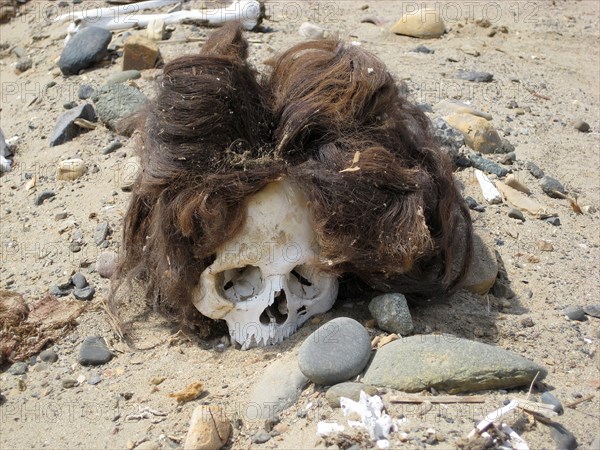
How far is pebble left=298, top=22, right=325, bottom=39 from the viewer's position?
244 inches

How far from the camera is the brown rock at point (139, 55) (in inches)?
219

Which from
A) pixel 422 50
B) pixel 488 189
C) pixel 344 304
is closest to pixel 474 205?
pixel 488 189

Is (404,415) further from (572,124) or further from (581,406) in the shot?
(572,124)

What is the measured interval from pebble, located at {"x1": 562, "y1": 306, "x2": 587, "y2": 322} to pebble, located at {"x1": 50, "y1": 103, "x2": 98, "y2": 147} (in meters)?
3.18

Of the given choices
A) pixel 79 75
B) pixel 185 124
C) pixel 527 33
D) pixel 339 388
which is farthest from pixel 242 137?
pixel 527 33

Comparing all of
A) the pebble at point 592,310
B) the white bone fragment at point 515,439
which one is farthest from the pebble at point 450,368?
the pebble at point 592,310

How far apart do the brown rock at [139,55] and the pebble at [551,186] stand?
2802 mm

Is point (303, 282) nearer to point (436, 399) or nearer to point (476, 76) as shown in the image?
point (436, 399)

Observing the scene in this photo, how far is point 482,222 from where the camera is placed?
4145 mm

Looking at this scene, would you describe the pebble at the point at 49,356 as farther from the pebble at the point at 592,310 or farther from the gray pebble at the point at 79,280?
the pebble at the point at 592,310

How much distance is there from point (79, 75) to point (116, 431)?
3.52 metres

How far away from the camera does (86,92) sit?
549 cm

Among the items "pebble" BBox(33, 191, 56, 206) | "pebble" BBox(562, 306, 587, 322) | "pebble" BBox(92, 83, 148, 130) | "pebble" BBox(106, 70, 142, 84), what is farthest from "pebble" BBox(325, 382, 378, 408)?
"pebble" BBox(106, 70, 142, 84)

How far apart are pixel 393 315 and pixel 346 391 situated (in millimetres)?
499
